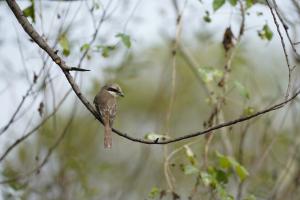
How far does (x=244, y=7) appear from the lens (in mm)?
5492

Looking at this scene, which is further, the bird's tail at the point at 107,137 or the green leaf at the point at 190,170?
the green leaf at the point at 190,170

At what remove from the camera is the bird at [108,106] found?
4238 mm

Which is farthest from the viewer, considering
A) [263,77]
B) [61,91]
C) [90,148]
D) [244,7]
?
[263,77]

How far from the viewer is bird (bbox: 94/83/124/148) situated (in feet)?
13.9

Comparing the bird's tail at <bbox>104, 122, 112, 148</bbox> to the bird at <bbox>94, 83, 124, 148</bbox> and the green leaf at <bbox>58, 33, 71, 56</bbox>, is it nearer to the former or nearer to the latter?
the bird at <bbox>94, 83, 124, 148</bbox>

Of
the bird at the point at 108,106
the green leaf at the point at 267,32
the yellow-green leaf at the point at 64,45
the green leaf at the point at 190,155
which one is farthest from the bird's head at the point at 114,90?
the green leaf at the point at 267,32

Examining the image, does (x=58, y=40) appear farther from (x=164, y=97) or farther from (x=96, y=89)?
(x=164, y=97)

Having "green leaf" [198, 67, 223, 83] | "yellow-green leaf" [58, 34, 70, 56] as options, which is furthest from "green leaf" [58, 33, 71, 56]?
"green leaf" [198, 67, 223, 83]

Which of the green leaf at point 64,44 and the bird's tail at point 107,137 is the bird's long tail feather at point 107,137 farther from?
the green leaf at point 64,44

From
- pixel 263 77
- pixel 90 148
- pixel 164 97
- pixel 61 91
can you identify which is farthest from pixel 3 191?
pixel 263 77

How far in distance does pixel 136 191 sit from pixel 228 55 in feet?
15.5

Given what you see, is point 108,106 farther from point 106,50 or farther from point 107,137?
point 106,50

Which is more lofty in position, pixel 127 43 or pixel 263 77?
pixel 263 77

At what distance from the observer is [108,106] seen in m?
4.62
